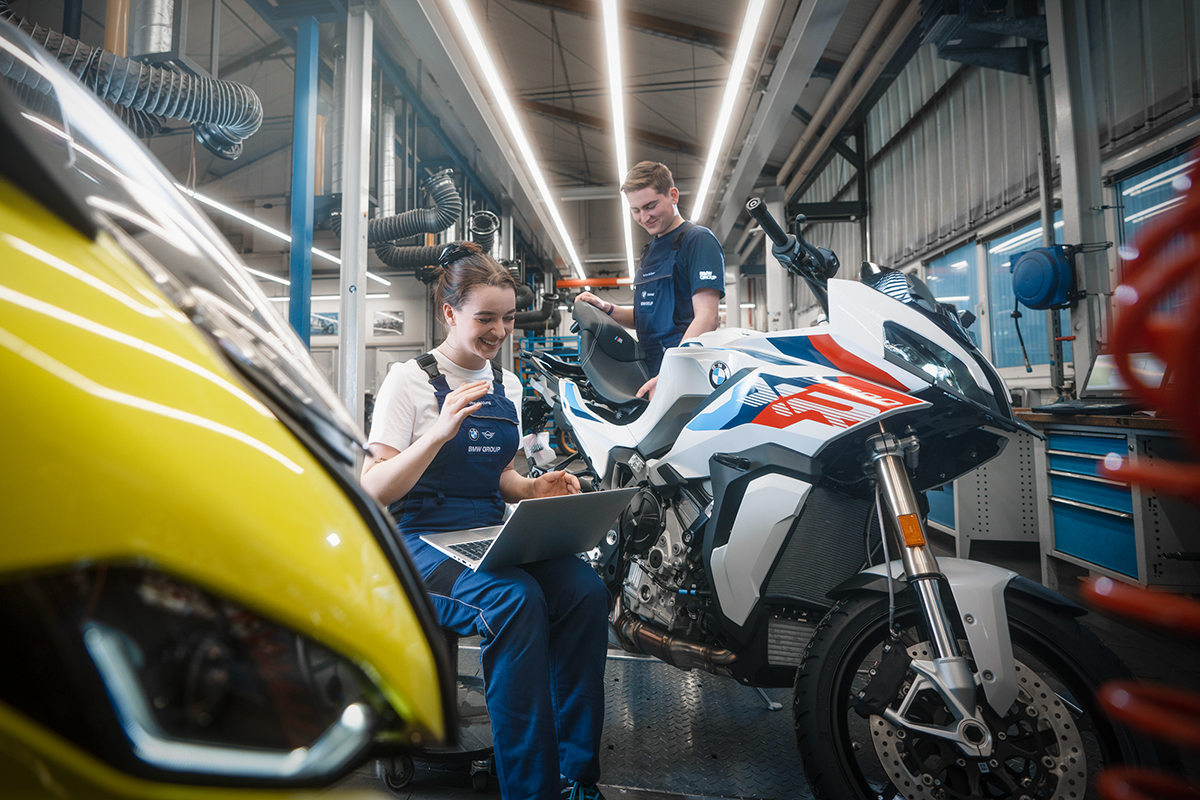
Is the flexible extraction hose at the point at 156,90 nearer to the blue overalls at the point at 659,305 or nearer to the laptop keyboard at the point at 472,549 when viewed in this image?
the blue overalls at the point at 659,305

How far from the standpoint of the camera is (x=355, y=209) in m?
3.02

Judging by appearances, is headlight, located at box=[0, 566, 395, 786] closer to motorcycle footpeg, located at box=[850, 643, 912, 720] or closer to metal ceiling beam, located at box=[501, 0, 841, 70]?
motorcycle footpeg, located at box=[850, 643, 912, 720]

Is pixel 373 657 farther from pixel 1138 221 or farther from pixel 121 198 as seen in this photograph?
pixel 1138 221

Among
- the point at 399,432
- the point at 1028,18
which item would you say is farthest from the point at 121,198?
the point at 1028,18

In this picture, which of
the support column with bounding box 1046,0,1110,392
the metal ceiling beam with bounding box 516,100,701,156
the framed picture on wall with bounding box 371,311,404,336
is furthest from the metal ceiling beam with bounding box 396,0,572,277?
the framed picture on wall with bounding box 371,311,404,336

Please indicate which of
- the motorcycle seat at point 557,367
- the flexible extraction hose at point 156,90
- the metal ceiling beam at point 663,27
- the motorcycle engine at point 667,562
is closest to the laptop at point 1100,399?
the motorcycle engine at point 667,562

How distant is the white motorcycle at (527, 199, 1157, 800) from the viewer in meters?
1.07

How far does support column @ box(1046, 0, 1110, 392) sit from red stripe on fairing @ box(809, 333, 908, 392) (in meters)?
2.71

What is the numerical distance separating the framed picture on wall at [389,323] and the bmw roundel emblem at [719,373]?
10.8m

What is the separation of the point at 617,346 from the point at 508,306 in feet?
2.90

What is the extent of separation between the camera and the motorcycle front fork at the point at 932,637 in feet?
3.41

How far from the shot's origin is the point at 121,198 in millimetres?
448

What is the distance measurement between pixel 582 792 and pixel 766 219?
1355 millimetres

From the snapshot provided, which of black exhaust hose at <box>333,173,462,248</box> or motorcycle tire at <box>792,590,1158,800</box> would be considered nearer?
motorcycle tire at <box>792,590,1158,800</box>
